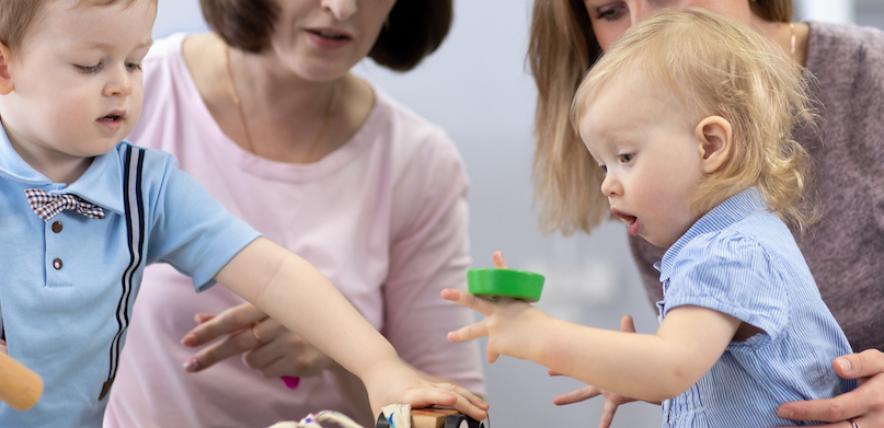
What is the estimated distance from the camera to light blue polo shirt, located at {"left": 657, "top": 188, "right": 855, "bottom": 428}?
2.43 ft

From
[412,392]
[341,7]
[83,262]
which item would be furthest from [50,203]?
[341,7]

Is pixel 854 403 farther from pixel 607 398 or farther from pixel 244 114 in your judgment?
pixel 244 114

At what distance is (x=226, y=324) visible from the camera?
1123 millimetres

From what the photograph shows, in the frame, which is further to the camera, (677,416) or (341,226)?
(341,226)

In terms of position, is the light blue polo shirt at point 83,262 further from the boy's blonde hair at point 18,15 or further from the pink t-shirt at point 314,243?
the pink t-shirt at point 314,243

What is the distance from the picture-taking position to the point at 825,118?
1.13 metres

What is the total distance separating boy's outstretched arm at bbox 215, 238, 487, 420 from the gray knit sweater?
0.47 m

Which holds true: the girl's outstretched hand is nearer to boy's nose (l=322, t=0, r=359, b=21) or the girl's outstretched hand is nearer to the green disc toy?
the green disc toy

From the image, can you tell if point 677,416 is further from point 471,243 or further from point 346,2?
point 471,243

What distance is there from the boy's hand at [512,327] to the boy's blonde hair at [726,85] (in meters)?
0.16

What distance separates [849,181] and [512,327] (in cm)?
54

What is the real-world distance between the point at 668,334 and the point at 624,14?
0.45 m

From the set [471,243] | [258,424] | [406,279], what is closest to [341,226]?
[406,279]

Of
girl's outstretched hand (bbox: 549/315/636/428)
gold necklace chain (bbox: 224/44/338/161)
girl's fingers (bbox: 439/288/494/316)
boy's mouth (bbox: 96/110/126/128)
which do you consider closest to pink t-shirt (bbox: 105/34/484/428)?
gold necklace chain (bbox: 224/44/338/161)
